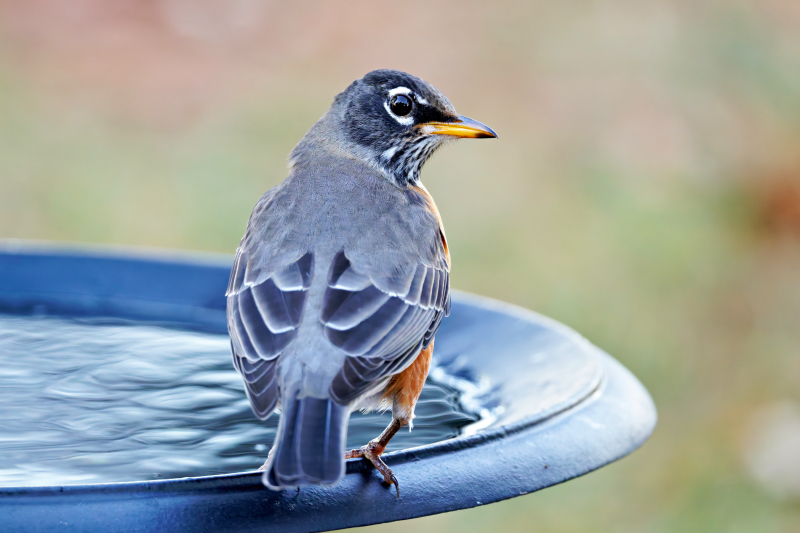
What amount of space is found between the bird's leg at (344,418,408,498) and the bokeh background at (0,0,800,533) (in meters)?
3.30

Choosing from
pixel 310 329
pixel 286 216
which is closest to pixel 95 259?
pixel 286 216

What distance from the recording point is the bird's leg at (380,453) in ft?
7.98

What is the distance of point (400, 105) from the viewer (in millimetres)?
3840

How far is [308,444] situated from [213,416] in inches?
41.2

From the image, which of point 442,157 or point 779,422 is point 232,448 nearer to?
point 779,422

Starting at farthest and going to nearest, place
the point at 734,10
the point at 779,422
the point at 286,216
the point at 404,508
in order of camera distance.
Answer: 1. the point at 734,10
2. the point at 779,422
3. the point at 286,216
4. the point at 404,508

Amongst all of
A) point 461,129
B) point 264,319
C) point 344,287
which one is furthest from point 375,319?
point 461,129

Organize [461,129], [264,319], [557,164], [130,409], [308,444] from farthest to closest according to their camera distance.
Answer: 1. [557,164]
2. [461,129]
3. [130,409]
4. [264,319]
5. [308,444]

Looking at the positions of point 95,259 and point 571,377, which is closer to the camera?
point 571,377

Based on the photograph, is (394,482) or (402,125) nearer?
(394,482)

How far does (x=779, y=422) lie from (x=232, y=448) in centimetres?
511

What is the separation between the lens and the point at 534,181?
9391 millimetres

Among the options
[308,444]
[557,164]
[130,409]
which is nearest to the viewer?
[308,444]

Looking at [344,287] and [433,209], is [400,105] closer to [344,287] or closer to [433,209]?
[433,209]
